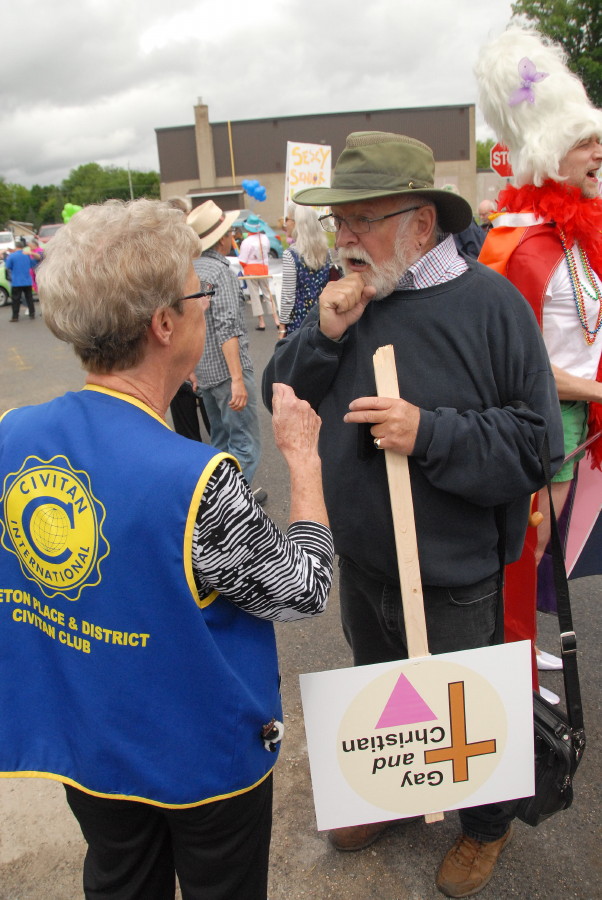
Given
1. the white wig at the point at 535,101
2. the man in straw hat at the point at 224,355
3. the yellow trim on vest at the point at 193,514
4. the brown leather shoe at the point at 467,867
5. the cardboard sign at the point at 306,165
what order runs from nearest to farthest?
1. the yellow trim on vest at the point at 193,514
2. the brown leather shoe at the point at 467,867
3. the white wig at the point at 535,101
4. the man in straw hat at the point at 224,355
5. the cardboard sign at the point at 306,165

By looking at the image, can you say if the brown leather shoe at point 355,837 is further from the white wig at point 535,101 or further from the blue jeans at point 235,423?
the blue jeans at point 235,423

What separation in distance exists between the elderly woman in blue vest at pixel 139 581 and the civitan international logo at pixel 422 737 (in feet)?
0.81

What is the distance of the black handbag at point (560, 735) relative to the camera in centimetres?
166

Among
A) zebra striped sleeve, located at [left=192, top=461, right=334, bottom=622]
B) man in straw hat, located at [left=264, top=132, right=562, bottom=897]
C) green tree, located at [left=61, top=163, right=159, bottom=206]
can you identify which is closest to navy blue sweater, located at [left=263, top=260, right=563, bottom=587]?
man in straw hat, located at [left=264, top=132, right=562, bottom=897]

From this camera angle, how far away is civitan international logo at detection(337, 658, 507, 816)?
1478 millimetres

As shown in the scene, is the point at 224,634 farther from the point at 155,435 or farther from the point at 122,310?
the point at 122,310

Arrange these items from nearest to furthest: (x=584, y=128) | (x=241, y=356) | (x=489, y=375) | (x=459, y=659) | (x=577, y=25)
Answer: (x=459, y=659) → (x=489, y=375) → (x=584, y=128) → (x=241, y=356) → (x=577, y=25)

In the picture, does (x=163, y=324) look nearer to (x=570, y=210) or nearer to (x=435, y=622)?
(x=435, y=622)

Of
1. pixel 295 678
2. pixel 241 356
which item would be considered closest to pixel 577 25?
pixel 241 356

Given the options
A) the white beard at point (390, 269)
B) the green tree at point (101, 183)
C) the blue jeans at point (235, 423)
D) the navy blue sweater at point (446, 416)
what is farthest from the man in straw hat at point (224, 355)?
the green tree at point (101, 183)

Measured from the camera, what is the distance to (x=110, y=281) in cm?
115

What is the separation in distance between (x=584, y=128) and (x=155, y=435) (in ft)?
5.87

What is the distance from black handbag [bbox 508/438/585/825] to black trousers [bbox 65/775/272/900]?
0.72 meters

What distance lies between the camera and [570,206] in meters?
2.21
